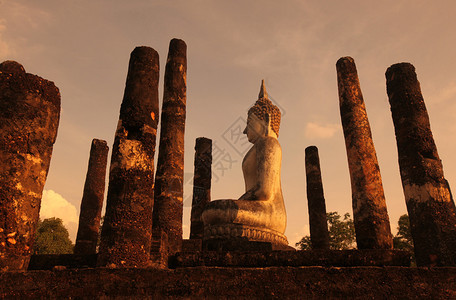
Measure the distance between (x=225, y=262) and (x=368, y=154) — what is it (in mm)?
5417

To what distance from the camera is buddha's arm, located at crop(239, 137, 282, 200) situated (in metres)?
9.19

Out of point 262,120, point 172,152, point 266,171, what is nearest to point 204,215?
point 266,171

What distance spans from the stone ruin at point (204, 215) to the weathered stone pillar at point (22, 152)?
16 mm

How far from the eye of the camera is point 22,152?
5.16 m

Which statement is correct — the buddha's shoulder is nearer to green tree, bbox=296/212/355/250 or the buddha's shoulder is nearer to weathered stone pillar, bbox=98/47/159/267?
weathered stone pillar, bbox=98/47/159/267

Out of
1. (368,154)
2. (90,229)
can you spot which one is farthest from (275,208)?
(90,229)

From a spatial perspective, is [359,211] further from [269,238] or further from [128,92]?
[128,92]

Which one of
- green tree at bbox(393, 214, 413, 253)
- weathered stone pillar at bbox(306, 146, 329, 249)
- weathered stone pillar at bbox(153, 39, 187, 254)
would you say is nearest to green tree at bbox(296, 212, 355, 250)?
green tree at bbox(393, 214, 413, 253)

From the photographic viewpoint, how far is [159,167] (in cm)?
983

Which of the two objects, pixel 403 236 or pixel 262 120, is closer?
pixel 262 120

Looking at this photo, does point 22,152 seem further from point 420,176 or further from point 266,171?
point 420,176

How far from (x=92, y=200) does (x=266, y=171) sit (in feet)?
24.3

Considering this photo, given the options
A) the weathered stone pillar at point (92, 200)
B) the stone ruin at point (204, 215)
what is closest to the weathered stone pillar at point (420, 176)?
the stone ruin at point (204, 215)

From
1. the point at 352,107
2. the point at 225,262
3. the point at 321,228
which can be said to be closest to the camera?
the point at 225,262
